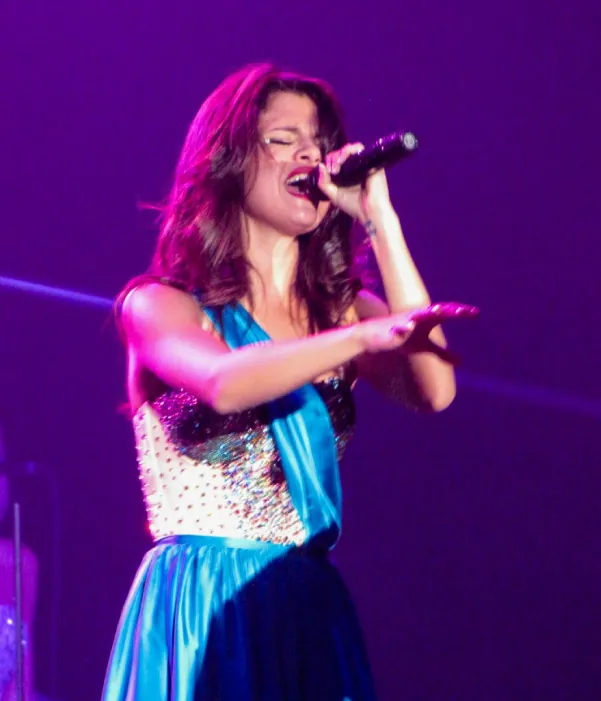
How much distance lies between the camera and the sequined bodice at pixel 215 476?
1.47 meters

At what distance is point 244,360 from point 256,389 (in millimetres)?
38

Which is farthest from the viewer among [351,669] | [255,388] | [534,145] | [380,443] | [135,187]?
[135,187]

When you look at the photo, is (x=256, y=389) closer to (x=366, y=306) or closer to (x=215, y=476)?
(x=215, y=476)

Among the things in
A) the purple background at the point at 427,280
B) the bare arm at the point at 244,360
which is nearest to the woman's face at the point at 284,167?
the bare arm at the point at 244,360

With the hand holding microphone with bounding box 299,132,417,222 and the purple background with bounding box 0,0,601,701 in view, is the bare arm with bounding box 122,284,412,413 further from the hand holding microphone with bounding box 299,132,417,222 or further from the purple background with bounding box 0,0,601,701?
the purple background with bounding box 0,0,601,701

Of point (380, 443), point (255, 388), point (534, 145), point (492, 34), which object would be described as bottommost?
point (255, 388)

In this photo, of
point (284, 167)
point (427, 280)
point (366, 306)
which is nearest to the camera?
point (284, 167)

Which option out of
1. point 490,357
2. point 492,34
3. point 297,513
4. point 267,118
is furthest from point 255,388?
point 492,34

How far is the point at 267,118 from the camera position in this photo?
5.42ft

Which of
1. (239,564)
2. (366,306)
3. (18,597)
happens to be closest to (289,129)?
(366,306)

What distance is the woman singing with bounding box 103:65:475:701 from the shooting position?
53.9 inches

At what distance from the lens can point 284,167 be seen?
5.28ft

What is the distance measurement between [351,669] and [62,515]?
1805 millimetres

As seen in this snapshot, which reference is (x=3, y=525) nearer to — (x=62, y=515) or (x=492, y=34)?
(x=62, y=515)
